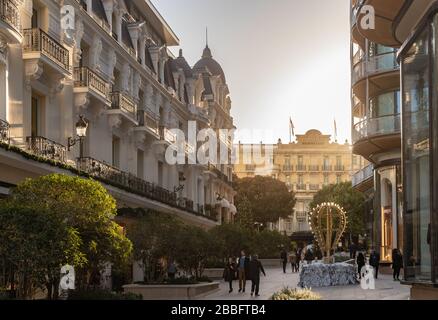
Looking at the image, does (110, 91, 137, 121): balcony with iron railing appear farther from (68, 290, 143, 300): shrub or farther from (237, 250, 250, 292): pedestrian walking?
(68, 290, 143, 300): shrub

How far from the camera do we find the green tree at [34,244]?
13.9m

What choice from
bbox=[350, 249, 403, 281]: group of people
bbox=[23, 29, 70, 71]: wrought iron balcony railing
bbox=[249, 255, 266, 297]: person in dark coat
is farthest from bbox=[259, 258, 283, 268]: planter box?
bbox=[23, 29, 70, 71]: wrought iron balcony railing

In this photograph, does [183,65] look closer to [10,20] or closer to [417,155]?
[10,20]

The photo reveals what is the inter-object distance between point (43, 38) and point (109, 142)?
33.6 feet

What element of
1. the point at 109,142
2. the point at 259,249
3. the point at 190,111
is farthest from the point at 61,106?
the point at 259,249

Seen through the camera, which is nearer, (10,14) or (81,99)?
(10,14)

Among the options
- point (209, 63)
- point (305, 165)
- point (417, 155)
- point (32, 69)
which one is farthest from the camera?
point (305, 165)

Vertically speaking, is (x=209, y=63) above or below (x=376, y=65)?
above

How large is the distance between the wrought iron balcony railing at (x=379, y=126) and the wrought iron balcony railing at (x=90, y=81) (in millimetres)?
13041

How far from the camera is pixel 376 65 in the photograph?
3678 centimetres

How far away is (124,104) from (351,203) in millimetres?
49733

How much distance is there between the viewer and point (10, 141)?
2275 cm

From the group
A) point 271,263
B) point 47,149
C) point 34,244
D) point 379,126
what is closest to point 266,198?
point 271,263

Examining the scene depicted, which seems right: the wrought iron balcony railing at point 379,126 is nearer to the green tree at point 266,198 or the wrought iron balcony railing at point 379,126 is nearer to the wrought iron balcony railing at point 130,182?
the wrought iron balcony railing at point 130,182
